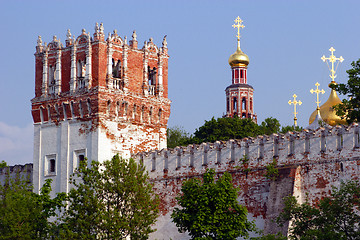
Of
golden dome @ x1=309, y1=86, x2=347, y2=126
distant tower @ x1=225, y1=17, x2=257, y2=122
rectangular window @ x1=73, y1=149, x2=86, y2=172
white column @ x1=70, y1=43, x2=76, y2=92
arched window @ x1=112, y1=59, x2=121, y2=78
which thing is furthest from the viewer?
distant tower @ x1=225, y1=17, x2=257, y2=122

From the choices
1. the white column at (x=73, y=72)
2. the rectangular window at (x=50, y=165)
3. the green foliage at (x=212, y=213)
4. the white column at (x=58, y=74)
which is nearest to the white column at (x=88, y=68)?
the white column at (x=73, y=72)

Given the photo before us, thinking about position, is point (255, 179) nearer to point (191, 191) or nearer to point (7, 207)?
point (191, 191)

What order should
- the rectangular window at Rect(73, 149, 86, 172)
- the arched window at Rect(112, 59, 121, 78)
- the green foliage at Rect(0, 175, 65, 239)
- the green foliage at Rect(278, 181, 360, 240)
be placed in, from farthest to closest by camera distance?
the arched window at Rect(112, 59, 121, 78) → the rectangular window at Rect(73, 149, 86, 172) → the green foliage at Rect(0, 175, 65, 239) → the green foliage at Rect(278, 181, 360, 240)

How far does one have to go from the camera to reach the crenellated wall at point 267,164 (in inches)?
1624

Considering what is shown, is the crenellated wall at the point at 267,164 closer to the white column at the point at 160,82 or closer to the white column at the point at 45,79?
the white column at the point at 160,82

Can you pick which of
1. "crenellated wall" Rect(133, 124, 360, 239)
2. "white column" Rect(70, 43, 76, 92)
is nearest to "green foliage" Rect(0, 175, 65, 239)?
"crenellated wall" Rect(133, 124, 360, 239)

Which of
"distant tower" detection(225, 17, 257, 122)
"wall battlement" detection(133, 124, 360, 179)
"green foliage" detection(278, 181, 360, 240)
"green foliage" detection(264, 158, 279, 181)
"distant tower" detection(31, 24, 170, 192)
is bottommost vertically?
"green foliage" detection(278, 181, 360, 240)

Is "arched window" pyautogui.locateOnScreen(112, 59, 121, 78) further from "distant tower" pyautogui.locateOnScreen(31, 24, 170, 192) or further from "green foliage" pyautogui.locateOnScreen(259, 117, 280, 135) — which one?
"green foliage" pyautogui.locateOnScreen(259, 117, 280, 135)

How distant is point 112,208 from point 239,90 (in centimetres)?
5458

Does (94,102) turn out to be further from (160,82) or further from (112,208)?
(112,208)

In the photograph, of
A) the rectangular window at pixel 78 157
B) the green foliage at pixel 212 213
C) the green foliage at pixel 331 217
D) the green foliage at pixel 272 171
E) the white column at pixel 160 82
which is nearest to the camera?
the green foliage at pixel 331 217

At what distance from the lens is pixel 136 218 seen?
41.5 metres

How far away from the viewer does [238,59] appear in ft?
317

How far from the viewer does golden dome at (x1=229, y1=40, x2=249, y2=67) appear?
96.8 metres
